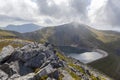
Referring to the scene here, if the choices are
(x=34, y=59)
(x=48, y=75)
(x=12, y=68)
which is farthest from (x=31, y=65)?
(x=48, y=75)

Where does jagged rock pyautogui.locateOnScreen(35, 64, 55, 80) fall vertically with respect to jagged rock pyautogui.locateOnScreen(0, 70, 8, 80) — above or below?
above

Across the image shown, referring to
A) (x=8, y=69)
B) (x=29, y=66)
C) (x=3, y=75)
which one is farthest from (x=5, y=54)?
(x=3, y=75)

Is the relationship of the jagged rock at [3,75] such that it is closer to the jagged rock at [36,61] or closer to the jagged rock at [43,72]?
the jagged rock at [43,72]

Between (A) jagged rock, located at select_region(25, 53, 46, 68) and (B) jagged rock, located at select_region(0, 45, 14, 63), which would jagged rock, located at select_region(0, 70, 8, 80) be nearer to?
(A) jagged rock, located at select_region(25, 53, 46, 68)

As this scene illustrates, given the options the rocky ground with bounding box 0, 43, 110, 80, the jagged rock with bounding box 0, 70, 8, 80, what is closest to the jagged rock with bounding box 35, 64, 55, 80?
the rocky ground with bounding box 0, 43, 110, 80

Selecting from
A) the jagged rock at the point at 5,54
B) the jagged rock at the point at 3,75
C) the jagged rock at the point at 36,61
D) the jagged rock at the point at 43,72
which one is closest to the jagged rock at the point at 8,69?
the jagged rock at the point at 3,75

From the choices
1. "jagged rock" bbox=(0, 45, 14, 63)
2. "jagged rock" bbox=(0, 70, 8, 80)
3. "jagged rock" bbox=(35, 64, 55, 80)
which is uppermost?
"jagged rock" bbox=(0, 45, 14, 63)

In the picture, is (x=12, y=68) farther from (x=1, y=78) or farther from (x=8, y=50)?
(x=8, y=50)

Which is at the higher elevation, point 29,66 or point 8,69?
point 8,69

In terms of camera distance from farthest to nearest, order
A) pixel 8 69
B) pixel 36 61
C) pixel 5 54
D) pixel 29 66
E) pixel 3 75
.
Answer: pixel 5 54, pixel 36 61, pixel 29 66, pixel 8 69, pixel 3 75

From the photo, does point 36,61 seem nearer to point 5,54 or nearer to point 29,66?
point 29,66

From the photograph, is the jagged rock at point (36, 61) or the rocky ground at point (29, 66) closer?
the rocky ground at point (29, 66)

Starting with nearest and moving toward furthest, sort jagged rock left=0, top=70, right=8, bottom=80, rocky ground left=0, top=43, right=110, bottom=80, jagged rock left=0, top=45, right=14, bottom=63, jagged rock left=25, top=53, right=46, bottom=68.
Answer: jagged rock left=0, top=70, right=8, bottom=80
rocky ground left=0, top=43, right=110, bottom=80
jagged rock left=25, top=53, right=46, bottom=68
jagged rock left=0, top=45, right=14, bottom=63

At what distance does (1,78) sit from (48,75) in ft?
41.6
